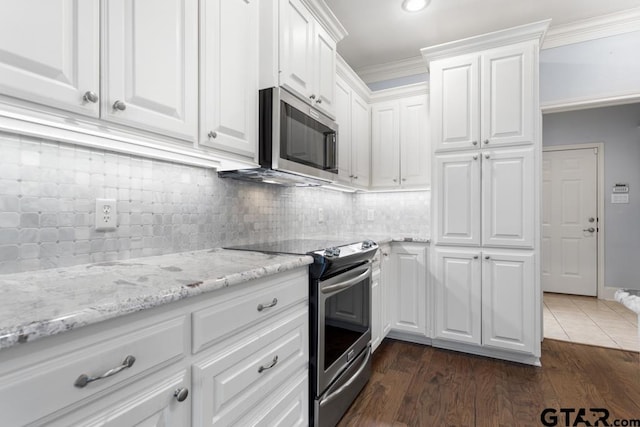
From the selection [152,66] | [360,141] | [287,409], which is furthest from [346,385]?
[360,141]

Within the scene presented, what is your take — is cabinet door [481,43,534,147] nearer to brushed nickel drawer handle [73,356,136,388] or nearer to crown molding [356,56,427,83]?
crown molding [356,56,427,83]

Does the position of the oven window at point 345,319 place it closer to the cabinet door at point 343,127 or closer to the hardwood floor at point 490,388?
the hardwood floor at point 490,388

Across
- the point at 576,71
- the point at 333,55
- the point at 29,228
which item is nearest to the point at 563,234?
the point at 576,71

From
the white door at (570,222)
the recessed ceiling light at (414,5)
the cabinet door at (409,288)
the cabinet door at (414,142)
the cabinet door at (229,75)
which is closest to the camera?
the cabinet door at (229,75)

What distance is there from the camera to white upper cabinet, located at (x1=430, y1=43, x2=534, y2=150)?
2367 mm

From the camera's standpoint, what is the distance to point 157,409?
0.81m

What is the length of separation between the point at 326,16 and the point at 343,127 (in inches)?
33.3

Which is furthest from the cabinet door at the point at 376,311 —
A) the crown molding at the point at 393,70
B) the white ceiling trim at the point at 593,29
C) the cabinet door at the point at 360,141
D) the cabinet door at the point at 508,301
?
the white ceiling trim at the point at 593,29

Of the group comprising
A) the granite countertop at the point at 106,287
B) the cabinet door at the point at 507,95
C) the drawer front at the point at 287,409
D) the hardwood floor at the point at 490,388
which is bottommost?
the hardwood floor at the point at 490,388

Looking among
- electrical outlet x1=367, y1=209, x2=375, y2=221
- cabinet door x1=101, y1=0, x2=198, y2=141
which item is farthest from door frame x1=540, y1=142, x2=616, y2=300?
cabinet door x1=101, y1=0, x2=198, y2=141

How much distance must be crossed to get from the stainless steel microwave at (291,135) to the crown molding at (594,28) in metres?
2.37

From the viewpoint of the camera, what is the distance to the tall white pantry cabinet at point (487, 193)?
235 centimetres

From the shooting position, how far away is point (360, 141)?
2977 millimetres

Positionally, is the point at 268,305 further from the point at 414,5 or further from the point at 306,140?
the point at 414,5
